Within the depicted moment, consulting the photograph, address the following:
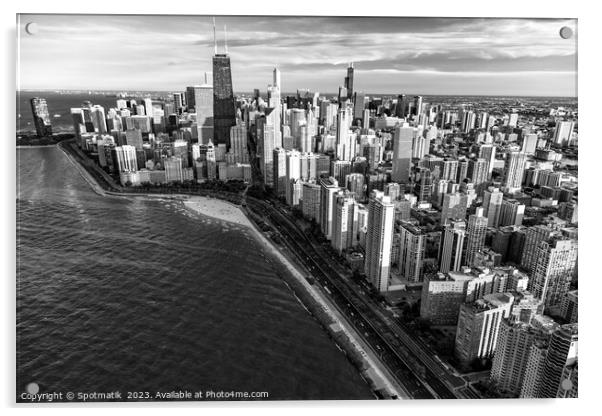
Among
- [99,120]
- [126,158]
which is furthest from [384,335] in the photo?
[99,120]

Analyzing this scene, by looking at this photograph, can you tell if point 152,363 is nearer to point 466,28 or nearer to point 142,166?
point 466,28

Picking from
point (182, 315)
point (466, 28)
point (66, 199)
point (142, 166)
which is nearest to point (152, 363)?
point (182, 315)

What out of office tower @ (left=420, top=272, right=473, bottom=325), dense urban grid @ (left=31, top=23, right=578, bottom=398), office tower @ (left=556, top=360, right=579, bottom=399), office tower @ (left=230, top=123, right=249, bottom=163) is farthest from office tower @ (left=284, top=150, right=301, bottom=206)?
office tower @ (left=556, top=360, right=579, bottom=399)

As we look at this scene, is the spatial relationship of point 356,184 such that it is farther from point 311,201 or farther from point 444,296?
point 444,296

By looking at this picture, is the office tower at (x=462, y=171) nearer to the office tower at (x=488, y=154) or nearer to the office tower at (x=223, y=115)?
the office tower at (x=488, y=154)

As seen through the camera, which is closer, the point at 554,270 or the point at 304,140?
the point at 554,270

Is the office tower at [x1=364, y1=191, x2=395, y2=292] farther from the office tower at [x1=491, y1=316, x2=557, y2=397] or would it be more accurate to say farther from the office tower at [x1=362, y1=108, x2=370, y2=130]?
the office tower at [x1=362, y1=108, x2=370, y2=130]
